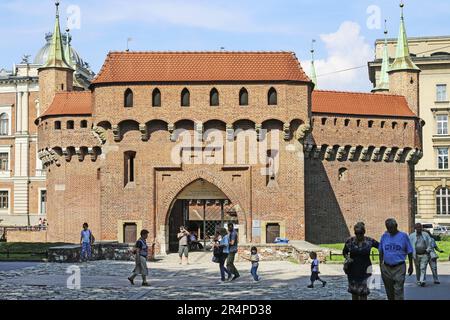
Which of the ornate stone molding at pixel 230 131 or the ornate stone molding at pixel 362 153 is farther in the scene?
the ornate stone molding at pixel 362 153

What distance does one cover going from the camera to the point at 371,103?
42.1 metres

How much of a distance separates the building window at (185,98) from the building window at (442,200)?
3512 cm

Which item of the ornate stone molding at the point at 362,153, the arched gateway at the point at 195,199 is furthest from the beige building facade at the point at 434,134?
the arched gateway at the point at 195,199

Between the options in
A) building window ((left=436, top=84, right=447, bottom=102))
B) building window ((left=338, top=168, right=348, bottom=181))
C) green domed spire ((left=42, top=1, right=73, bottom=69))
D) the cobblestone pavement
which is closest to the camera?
the cobblestone pavement

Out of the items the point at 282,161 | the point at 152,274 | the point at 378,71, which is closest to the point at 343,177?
the point at 282,161

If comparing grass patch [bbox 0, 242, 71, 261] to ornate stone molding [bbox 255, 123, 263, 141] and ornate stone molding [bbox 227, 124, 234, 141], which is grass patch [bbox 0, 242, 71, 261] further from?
ornate stone molding [bbox 255, 123, 263, 141]

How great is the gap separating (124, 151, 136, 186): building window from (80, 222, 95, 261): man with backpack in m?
9.28

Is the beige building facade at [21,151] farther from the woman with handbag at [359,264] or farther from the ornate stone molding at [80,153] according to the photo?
the woman with handbag at [359,264]

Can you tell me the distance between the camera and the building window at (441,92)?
68000 mm

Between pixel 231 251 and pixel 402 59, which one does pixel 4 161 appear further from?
pixel 231 251

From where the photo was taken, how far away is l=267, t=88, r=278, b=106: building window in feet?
117

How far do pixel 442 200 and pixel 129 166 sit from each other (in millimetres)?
36098

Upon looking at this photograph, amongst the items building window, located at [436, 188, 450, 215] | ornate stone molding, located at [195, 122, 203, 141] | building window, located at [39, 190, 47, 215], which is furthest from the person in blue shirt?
building window, located at [436, 188, 450, 215]
